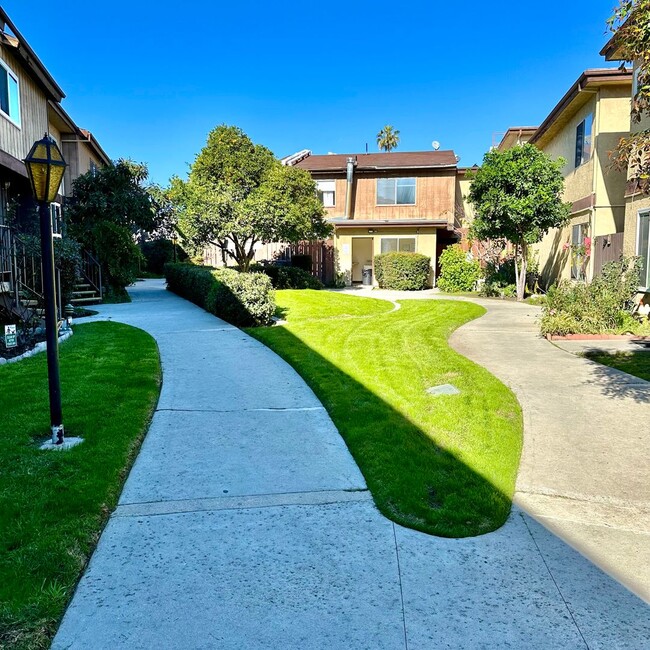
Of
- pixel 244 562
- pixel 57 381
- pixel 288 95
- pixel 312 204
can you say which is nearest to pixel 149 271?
pixel 288 95

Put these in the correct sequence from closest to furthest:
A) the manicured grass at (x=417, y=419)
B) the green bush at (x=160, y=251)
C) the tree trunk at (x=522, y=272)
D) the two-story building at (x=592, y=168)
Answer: the manicured grass at (x=417, y=419) < the two-story building at (x=592, y=168) < the tree trunk at (x=522, y=272) < the green bush at (x=160, y=251)

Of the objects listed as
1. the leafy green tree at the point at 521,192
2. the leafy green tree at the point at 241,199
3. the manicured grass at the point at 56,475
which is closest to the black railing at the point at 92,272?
the leafy green tree at the point at 241,199

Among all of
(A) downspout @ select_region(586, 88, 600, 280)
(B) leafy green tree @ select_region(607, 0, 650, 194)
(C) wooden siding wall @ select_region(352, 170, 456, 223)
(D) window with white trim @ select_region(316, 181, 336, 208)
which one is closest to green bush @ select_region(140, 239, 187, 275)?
(D) window with white trim @ select_region(316, 181, 336, 208)

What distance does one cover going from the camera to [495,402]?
6.12m

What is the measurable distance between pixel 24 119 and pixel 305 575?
47.0 feet

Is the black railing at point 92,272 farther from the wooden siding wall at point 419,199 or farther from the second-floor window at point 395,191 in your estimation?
the second-floor window at point 395,191

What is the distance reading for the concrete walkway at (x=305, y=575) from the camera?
8.17 ft

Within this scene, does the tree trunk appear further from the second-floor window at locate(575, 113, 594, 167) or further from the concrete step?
the concrete step

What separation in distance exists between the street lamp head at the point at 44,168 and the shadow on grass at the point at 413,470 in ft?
11.3

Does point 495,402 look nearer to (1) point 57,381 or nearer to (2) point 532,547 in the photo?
(2) point 532,547

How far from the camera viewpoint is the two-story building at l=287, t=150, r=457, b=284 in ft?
83.0

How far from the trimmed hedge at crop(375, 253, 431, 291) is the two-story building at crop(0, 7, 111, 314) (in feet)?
43.3

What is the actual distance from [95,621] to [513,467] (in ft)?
10.7

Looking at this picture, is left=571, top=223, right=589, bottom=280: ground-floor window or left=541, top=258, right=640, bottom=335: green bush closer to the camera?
left=541, top=258, right=640, bottom=335: green bush
